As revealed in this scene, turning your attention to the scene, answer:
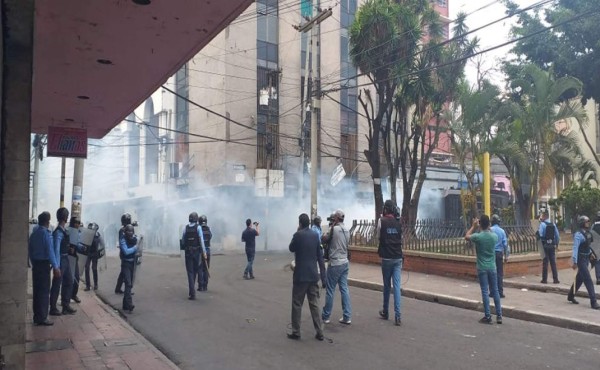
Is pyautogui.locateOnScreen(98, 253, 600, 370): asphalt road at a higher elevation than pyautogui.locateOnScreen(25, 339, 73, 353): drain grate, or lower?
lower

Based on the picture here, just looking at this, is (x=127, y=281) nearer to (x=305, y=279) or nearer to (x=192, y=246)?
(x=192, y=246)

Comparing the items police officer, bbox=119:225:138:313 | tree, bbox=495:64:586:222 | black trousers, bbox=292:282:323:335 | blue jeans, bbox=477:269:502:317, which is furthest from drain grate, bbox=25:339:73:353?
tree, bbox=495:64:586:222

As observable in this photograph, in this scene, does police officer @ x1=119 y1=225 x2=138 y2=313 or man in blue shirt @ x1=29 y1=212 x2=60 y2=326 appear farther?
police officer @ x1=119 y1=225 x2=138 y2=313

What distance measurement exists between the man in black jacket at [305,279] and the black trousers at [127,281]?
3547mm

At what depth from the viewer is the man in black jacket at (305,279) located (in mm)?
6824

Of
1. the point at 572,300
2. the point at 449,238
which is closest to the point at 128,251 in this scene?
the point at 449,238

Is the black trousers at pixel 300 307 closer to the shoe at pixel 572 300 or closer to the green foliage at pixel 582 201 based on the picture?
the shoe at pixel 572 300

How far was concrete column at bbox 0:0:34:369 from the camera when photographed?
464cm

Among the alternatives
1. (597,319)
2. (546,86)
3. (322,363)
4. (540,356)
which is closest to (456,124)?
(546,86)

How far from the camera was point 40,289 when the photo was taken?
759 centimetres

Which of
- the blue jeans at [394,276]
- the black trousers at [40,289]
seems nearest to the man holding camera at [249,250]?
the blue jeans at [394,276]

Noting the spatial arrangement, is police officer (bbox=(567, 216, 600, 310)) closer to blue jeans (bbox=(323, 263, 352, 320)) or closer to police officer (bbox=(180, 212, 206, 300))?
blue jeans (bbox=(323, 263, 352, 320))

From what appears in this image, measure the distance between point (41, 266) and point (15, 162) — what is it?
11.4ft

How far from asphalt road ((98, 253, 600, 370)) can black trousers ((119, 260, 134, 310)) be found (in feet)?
0.80
